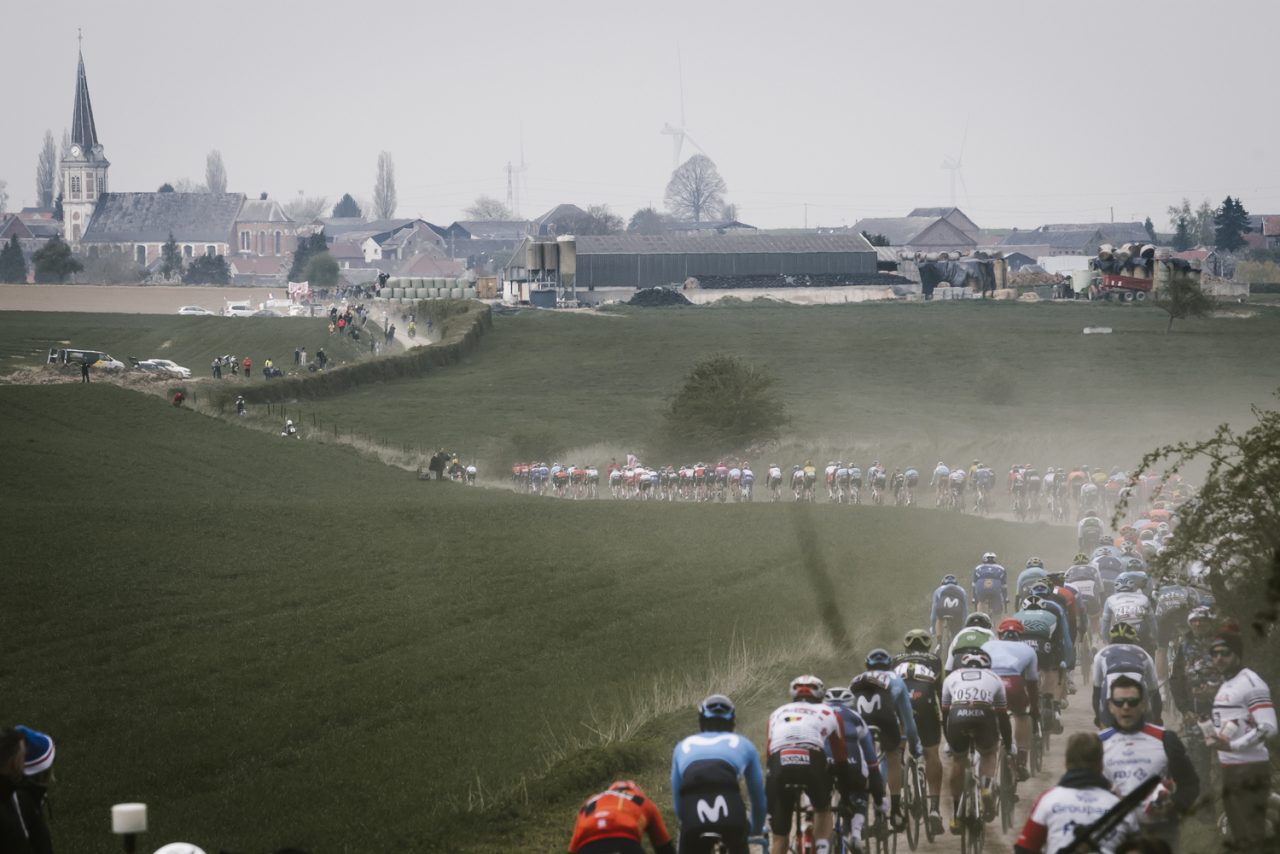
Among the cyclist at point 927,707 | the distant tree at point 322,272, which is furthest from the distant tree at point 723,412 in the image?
the distant tree at point 322,272

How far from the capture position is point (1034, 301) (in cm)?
14025

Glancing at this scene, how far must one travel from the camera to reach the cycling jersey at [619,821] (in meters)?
10.3

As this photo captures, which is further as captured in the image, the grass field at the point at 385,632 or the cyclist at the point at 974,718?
the grass field at the point at 385,632

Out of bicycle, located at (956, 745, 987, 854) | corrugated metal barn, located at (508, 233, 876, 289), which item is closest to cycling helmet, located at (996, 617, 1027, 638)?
bicycle, located at (956, 745, 987, 854)

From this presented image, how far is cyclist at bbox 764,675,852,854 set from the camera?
1264cm

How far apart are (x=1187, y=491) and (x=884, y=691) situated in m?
23.6

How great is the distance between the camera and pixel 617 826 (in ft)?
33.7

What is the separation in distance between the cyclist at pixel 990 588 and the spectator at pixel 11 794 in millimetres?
15821

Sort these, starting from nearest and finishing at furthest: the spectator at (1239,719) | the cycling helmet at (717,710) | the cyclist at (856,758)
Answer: the cycling helmet at (717,710), the spectator at (1239,719), the cyclist at (856,758)

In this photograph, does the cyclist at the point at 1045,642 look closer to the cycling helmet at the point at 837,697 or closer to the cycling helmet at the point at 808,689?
the cycling helmet at the point at 837,697

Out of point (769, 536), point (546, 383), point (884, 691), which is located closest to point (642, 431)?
point (546, 383)

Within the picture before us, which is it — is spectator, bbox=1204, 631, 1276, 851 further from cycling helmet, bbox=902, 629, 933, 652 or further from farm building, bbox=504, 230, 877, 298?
farm building, bbox=504, 230, 877, 298

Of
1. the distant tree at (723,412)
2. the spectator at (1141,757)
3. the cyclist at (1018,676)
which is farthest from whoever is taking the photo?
the distant tree at (723,412)

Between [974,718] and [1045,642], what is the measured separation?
3.70 metres
